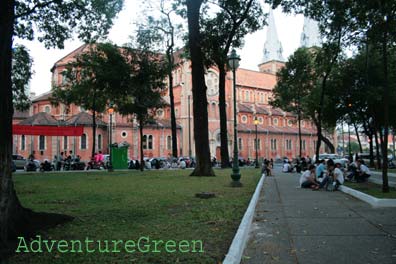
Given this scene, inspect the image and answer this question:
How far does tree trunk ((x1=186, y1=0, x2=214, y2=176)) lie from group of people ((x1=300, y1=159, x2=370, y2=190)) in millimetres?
5515

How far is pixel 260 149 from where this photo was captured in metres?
83.2

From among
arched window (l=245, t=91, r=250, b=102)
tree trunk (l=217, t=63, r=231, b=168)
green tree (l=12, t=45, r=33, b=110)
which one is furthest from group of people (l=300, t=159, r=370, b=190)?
arched window (l=245, t=91, r=250, b=102)

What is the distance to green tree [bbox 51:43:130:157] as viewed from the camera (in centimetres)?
3011

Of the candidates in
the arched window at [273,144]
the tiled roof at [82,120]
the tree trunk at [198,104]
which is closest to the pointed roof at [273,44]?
the arched window at [273,144]

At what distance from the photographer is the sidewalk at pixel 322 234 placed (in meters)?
6.07

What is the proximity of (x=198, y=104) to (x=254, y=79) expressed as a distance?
75.2 metres

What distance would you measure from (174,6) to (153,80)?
19.6 feet

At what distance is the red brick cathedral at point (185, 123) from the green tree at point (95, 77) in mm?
3472

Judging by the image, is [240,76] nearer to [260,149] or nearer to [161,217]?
[260,149]

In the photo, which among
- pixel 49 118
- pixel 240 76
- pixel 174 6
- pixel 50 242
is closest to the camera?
pixel 50 242

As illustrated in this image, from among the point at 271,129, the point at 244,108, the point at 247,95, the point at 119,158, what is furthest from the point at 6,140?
the point at 247,95

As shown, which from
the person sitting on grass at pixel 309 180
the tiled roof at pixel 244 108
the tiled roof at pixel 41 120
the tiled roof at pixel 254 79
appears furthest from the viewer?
the tiled roof at pixel 254 79

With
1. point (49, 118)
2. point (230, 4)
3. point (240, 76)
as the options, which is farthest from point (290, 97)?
point (240, 76)

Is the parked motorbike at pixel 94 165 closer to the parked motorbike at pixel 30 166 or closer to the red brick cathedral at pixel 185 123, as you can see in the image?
the parked motorbike at pixel 30 166
